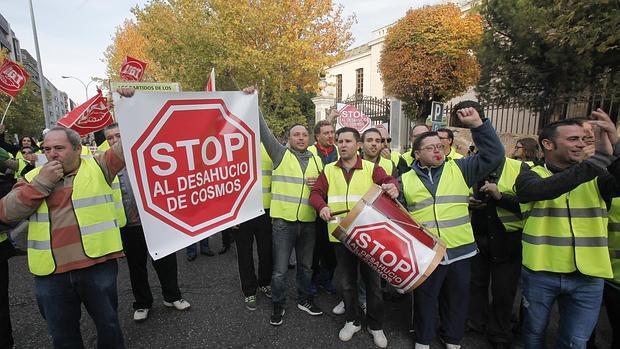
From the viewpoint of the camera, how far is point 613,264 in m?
2.35

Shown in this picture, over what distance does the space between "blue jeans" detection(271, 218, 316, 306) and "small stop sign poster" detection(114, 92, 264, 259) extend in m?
0.42

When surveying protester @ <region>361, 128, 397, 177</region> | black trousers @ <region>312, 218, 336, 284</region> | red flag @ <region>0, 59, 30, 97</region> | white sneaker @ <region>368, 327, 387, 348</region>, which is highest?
red flag @ <region>0, 59, 30, 97</region>

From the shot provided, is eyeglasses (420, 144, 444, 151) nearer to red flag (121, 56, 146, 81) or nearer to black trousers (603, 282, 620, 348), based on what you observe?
black trousers (603, 282, 620, 348)

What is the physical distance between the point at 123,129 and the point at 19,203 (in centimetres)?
77

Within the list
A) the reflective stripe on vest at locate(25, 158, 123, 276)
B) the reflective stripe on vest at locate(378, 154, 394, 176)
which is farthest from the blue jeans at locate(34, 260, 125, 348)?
the reflective stripe on vest at locate(378, 154, 394, 176)

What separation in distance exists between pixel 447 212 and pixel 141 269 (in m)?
3.03

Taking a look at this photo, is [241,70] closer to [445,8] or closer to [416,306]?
[445,8]

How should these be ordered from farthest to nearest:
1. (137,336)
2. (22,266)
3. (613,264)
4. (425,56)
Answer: (425,56) → (22,266) → (137,336) → (613,264)

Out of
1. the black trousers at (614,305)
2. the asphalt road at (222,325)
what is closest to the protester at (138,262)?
the asphalt road at (222,325)

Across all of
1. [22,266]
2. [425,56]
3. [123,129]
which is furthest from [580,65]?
[22,266]

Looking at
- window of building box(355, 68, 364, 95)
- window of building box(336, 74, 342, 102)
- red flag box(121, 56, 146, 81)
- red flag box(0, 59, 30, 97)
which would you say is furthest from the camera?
window of building box(336, 74, 342, 102)

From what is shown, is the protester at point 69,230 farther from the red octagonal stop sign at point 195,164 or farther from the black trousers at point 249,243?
the black trousers at point 249,243

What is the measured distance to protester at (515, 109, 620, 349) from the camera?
6.82 feet

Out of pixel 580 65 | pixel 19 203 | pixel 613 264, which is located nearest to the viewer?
pixel 19 203
